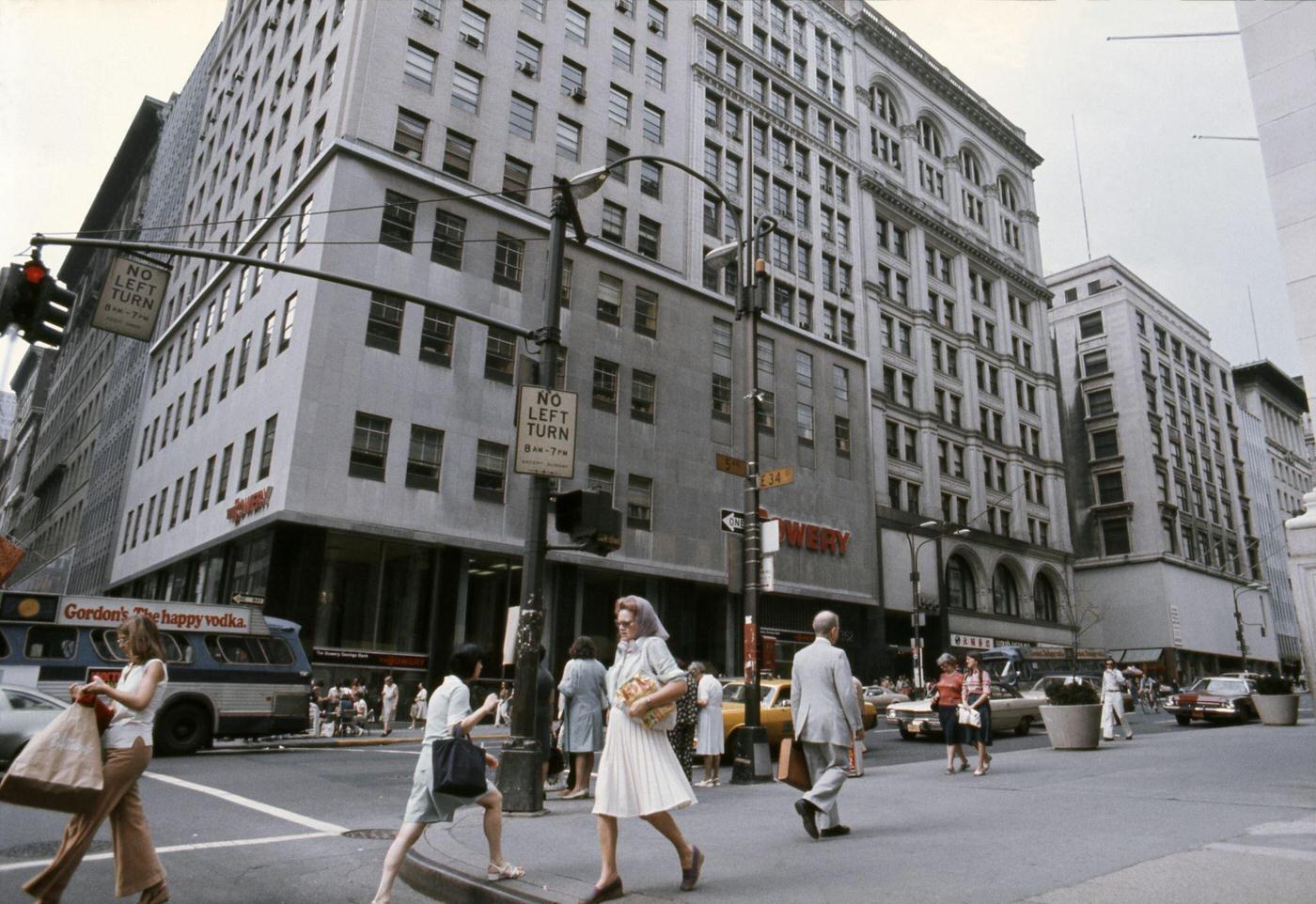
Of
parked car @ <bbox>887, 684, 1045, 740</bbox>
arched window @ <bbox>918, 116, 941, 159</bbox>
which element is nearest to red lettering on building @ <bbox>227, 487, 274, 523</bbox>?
parked car @ <bbox>887, 684, 1045, 740</bbox>

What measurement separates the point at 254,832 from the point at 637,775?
497cm

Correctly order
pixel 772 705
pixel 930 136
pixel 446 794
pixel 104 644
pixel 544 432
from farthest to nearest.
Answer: pixel 930 136
pixel 772 705
pixel 104 644
pixel 544 432
pixel 446 794

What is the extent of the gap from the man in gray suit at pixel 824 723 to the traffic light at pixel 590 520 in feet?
8.24

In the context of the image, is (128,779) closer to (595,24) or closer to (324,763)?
(324,763)

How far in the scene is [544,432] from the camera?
9.96 metres

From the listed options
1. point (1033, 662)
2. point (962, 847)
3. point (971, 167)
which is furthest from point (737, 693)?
point (971, 167)

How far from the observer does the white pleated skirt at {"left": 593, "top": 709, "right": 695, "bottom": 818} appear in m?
5.58

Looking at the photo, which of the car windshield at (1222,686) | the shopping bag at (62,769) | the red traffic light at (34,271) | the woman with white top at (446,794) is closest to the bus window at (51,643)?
the red traffic light at (34,271)

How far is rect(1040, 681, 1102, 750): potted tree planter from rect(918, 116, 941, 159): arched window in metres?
51.0

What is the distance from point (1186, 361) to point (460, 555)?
7471 centimetres

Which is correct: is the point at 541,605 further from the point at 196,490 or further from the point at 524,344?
the point at 196,490

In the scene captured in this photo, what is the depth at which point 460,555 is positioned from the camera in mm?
31250

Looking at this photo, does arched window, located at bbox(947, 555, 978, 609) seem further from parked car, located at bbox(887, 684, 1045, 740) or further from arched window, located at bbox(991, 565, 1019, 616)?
parked car, located at bbox(887, 684, 1045, 740)

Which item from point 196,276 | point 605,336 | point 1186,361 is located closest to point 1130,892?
point 605,336
